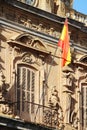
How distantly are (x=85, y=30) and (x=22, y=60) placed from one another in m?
3.56

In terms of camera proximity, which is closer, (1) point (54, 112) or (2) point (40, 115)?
(2) point (40, 115)

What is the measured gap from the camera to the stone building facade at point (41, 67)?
27.6 meters

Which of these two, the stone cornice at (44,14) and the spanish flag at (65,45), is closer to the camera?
the stone cornice at (44,14)

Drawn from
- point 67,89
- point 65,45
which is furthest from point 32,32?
point 67,89

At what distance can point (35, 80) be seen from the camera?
94.0 feet

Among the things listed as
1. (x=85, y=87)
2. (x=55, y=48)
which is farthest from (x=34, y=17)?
(x=85, y=87)

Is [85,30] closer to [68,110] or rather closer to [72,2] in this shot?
[72,2]

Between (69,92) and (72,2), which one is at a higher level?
(72,2)

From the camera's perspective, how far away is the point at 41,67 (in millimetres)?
28781

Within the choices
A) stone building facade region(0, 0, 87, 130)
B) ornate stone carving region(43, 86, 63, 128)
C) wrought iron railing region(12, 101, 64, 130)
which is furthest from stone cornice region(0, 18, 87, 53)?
wrought iron railing region(12, 101, 64, 130)

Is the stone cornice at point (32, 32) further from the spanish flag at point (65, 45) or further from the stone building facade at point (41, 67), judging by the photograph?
the spanish flag at point (65, 45)

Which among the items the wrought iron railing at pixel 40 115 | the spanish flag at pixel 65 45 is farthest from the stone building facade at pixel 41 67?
the spanish flag at pixel 65 45

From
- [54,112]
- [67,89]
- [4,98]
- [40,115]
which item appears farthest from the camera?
[67,89]

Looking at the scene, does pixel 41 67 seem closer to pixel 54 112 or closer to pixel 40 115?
pixel 54 112
